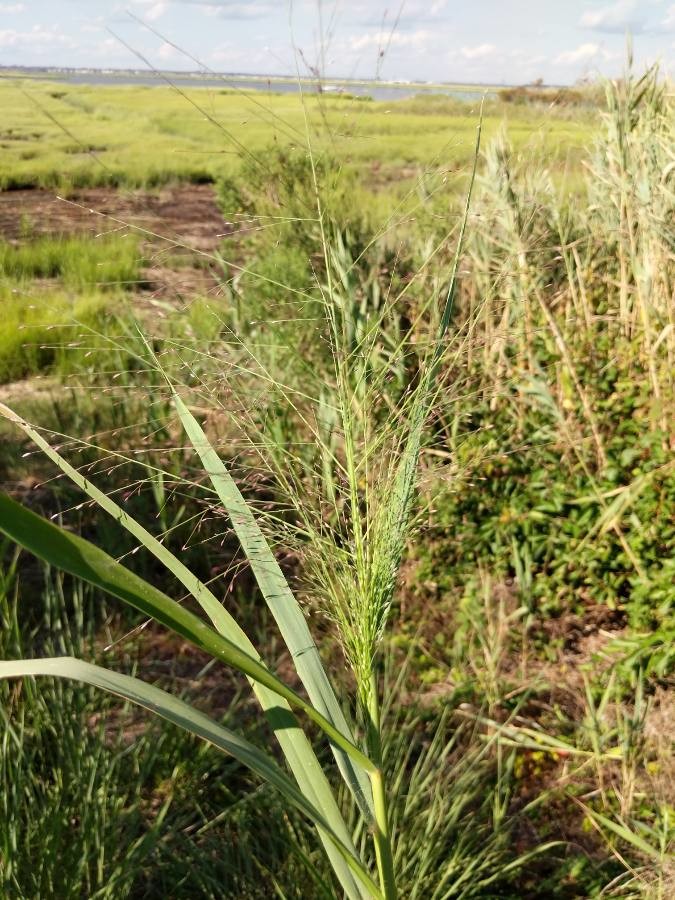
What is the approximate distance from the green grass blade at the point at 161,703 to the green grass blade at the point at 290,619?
0.44 ft

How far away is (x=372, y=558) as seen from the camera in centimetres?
73

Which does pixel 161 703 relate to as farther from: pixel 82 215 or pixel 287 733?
pixel 82 215

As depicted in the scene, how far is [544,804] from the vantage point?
1.82 metres

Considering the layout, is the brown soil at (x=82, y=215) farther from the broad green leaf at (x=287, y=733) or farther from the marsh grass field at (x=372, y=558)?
the broad green leaf at (x=287, y=733)

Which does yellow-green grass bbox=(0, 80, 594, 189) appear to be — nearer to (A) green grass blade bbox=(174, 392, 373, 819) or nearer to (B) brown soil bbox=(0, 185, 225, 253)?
(A) green grass blade bbox=(174, 392, 373, 819)

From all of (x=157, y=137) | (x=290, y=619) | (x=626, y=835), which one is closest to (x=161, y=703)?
(x=290, y=619)

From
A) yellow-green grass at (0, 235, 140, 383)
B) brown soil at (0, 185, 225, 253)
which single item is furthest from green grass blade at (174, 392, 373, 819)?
brown soil at (0, 185, 225, 253)

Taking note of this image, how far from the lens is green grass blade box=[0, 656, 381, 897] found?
55 cm

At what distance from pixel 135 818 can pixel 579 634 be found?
63.4 inches

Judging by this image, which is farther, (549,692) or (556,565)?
(556,565)

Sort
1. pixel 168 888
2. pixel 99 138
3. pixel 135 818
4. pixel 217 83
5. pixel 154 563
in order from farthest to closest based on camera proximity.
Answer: pixel 99 138 < pixel 154 563 < pixel 168 888 < pixel 135 818 < pixel 217 83

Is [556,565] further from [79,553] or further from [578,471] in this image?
[79,553]

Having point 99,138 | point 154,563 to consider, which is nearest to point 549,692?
point 154,563

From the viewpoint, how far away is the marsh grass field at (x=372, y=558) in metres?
0.74
